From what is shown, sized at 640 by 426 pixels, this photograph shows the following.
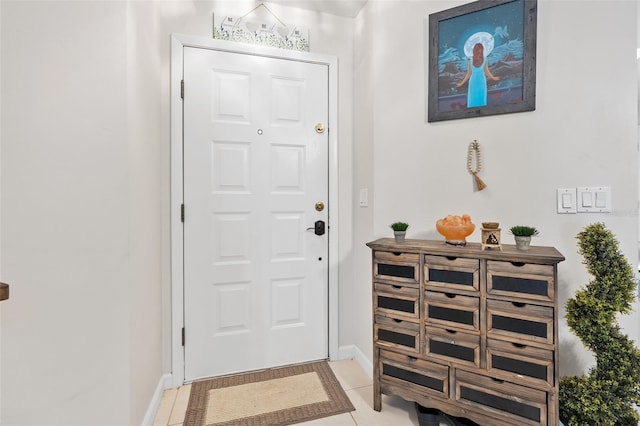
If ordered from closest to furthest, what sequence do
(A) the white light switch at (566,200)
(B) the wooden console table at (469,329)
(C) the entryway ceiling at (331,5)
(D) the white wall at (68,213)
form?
(D) the white wall at (68,213) → (B) the wooden console table at (469,329) → (A) the white light switch at (566,200) → (C) the entryway ceiling at (331,5)

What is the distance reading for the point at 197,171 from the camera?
1.98 metres

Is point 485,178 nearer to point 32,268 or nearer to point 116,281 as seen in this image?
point 116,281

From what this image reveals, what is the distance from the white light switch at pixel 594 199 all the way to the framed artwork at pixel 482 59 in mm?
495

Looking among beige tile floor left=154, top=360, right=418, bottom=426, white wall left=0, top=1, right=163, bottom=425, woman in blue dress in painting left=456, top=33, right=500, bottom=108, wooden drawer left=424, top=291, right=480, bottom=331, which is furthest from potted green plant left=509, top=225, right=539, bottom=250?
white wall left=0, top=1, right=163, bottom=425

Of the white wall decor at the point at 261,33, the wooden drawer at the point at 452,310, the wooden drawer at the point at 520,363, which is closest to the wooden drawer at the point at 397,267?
the wooden drawer at the point at 452,310

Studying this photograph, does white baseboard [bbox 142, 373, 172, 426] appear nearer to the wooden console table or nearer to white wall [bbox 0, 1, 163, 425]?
white wall [bbox 0, 1, 163, 425]

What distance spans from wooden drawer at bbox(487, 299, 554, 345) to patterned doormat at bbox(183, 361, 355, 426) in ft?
3.12

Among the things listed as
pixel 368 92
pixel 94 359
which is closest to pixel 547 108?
pixel 368 92

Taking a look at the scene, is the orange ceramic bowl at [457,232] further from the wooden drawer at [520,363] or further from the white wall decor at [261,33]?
the white wall decor at [261,33]

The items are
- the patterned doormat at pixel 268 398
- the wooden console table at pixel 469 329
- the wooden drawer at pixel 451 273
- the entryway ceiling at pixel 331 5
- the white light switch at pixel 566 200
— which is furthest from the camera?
the entryway ceiling at pixel 331 5

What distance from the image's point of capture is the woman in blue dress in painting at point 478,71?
1.71 m

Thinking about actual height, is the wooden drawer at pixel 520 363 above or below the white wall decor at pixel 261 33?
below

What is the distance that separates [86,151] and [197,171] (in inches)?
29.4

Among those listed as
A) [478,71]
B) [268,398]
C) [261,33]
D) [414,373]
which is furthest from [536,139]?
[268,398]
